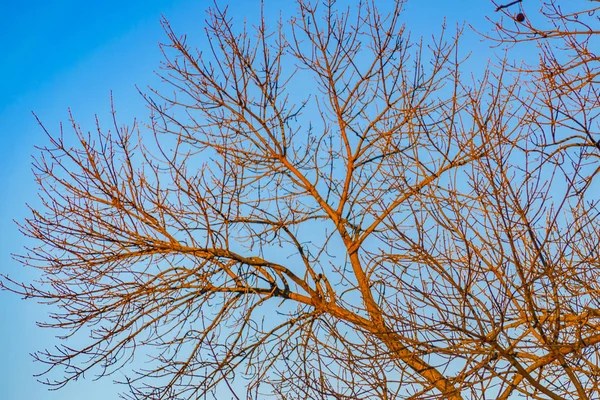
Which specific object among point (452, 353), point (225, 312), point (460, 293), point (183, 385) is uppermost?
point (225, 312)

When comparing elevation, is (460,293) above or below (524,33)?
below

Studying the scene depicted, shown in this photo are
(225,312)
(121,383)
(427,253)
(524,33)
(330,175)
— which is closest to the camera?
(427,253)

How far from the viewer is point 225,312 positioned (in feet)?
19.5

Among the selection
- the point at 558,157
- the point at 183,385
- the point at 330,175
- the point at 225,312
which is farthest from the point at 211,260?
the point at 558,157

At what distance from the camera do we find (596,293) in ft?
14.3

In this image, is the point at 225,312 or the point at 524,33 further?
the point at 225,312

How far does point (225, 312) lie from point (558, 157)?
3169 mm

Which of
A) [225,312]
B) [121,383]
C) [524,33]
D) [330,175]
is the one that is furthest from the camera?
[330,175]

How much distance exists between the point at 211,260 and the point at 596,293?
10.1 feet

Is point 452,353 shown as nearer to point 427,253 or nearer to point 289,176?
point 427,253

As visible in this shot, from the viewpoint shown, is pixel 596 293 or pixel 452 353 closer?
pixel 452 353

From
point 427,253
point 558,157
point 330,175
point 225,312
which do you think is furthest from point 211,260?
point 558,157

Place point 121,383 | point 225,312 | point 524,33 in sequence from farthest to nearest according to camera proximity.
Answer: point 225,312, point 121,383, point 524,33

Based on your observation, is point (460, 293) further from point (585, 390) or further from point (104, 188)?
point (104, 188)
